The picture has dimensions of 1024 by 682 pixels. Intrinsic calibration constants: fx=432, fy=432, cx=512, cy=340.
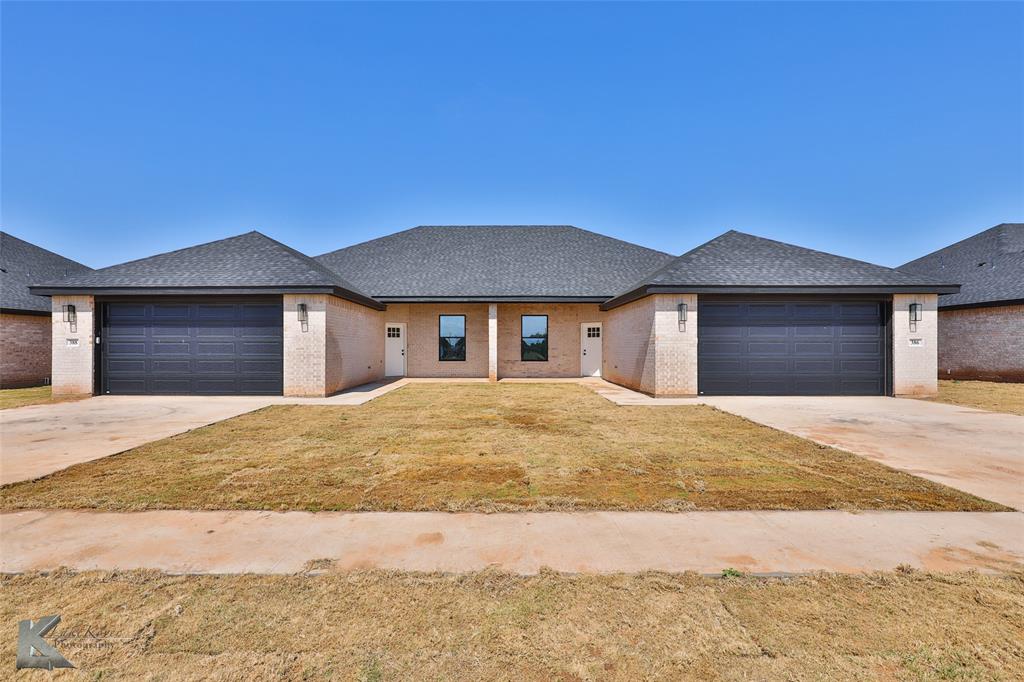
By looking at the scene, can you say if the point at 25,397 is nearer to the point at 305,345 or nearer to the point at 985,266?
the point at 305,345

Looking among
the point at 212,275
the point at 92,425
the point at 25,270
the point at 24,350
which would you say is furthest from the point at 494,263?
the point at 25,270

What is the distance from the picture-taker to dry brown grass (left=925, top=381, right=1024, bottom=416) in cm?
1111

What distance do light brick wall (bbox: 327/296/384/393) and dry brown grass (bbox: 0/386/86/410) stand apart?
7339 mm

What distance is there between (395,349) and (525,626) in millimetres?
17940

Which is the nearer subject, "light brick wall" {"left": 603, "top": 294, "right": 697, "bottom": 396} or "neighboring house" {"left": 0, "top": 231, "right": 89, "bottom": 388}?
"light brick wall" {"left": 603, "top": 294, "right": 697, "bottom": 396}

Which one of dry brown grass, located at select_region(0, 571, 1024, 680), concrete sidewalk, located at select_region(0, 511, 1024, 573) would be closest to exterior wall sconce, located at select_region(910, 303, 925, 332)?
concrete sidewalk, located at select_region(0, 511, 1024, 573)

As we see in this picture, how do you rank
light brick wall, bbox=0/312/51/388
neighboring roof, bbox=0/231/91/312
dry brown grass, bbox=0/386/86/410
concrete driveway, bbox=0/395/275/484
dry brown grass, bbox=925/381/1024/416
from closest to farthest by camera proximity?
concrete driveway, bbox=0/395/275/484, dry brown grass, bbox=925/381/1024/416, dry brown grass, bbox=0/386/86/410, light brick wall, bbox=0/312/51/388, neighboring roof, bbox=0/231/91/312

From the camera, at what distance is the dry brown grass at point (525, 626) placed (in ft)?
7.02

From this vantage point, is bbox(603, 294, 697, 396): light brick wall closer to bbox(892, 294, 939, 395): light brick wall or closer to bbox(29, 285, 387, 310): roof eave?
bbox(892, 294, 939, 395): light brick wall

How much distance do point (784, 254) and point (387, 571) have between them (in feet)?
53.3

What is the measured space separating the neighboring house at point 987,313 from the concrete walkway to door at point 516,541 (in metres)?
19.8

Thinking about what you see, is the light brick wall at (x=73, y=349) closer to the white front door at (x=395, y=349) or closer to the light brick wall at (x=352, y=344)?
the light brick wall at (x=352, y=344)

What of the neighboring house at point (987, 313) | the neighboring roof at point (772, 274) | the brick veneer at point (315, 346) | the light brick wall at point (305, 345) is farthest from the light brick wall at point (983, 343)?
the light brick wall at point (305, 345)

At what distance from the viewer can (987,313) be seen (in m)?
17.6
